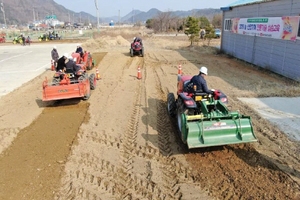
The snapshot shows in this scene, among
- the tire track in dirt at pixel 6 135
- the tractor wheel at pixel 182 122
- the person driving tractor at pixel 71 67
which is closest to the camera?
the tractor wheel at pixel 182 122

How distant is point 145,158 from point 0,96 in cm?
817

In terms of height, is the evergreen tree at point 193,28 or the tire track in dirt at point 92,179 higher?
the evergreen tree at point 193,28

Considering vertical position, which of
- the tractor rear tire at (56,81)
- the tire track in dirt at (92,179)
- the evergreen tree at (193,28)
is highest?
the evergreen tree at (193,28)

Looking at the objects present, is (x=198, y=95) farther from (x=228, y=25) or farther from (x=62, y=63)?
(x=228, y=25)

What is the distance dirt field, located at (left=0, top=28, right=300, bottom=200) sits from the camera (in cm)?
438

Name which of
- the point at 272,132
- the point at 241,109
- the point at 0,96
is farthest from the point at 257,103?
the point at 0,96

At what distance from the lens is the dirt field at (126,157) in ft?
14.4

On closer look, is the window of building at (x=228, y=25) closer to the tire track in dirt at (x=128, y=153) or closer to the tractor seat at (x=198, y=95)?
the tire track in dirt at (x=128, y=153)

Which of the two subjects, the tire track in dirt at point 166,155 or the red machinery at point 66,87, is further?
the red machinery at point 66,87

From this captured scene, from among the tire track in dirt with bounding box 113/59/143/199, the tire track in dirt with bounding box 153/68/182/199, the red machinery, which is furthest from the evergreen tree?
the tire track in dirt with bounding box 113/59/143/199

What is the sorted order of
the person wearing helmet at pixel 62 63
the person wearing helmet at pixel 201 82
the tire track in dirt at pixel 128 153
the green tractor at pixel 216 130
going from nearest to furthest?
the tire track in dirt at pixel 128 153 → the green tractor at pixel 216 130 → the person wearing helmet at pixel 201 82 → the person wearing helmet at pixel 62 63

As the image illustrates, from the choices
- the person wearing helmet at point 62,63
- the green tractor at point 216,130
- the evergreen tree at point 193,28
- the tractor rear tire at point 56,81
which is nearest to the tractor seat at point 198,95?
the green tractor at point 216,130

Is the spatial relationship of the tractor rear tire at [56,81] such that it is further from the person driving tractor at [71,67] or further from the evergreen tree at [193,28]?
the evergreen tree at [193,28]

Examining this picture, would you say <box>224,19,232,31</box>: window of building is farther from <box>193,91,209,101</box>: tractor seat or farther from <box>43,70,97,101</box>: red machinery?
<box>193,91,209,101</box>: tractor seat
